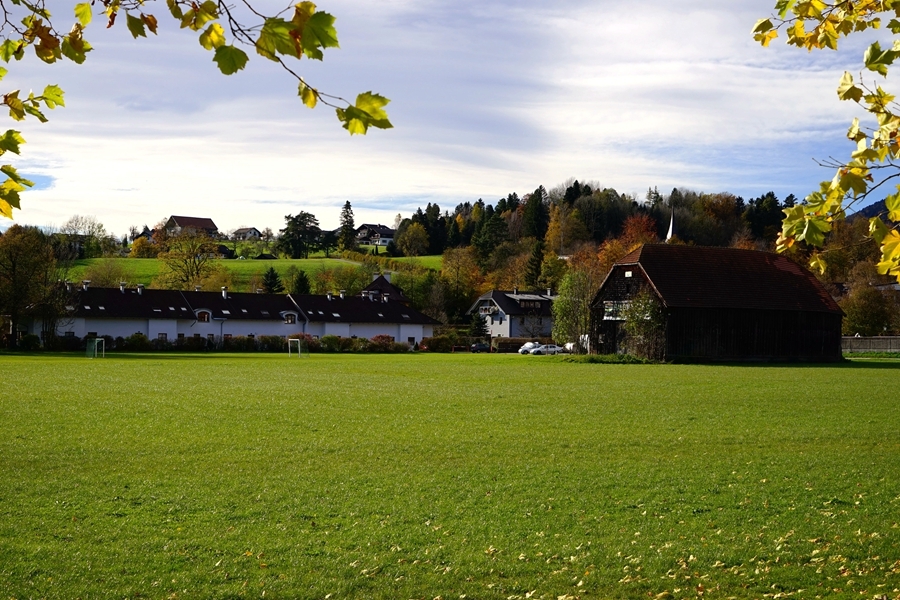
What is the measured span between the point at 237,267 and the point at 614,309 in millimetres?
74999

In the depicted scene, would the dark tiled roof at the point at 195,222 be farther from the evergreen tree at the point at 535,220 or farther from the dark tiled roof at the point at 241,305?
the dark tiled roof at the point at 241,305

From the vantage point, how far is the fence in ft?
213

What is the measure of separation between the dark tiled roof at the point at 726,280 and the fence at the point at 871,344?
354 inches

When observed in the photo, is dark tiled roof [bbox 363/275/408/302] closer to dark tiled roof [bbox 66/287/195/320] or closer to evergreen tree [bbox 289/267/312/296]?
evergreen tree [bbox 289/267/312/296]

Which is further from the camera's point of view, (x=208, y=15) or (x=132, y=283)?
(x=132, y=283)

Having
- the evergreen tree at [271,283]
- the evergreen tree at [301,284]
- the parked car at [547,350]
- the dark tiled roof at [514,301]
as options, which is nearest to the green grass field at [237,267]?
the evergreen tree at [271,283]

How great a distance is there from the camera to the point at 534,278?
113812mm

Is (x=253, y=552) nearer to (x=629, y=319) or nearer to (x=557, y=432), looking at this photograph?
(x=557, y=432)

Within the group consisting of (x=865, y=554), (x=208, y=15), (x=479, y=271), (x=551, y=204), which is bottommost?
(x=865, y=554)

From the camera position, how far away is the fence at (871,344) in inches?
2559

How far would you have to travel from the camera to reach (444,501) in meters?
10.1

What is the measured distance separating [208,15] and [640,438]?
1327 cm

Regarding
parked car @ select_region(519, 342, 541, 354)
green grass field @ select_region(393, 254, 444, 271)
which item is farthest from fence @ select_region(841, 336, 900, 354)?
green grass field @ select_region(393, 254, 444, 271)

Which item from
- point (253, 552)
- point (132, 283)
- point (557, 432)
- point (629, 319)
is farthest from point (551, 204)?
point (253, 552)
